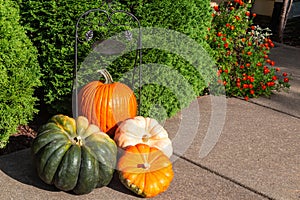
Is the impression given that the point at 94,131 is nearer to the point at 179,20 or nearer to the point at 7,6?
the point at 7,6

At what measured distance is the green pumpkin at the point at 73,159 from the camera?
3.42 metres

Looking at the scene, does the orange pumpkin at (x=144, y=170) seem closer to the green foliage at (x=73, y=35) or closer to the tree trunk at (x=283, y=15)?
the green foliage at (x=73, y=35)

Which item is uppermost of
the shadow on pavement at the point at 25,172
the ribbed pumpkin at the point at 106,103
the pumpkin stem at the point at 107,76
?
the pumpkin stem at the point at 107,76

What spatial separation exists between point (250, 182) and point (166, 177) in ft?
2.56

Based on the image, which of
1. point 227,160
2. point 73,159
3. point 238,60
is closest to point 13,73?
point 73,159

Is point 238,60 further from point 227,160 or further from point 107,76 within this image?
point 107,76

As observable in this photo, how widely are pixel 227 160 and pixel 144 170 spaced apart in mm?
1034

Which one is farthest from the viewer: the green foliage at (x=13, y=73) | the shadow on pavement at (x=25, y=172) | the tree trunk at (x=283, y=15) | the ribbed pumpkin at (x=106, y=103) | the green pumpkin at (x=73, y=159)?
the tree trunk at (x=283, y=15)

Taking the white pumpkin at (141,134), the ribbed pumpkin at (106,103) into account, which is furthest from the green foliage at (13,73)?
the white pumpkin at (141,134)

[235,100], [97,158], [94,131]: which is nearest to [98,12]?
[94,131]

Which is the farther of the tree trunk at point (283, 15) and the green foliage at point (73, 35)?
Result: the tree trunk at point (283, 15)

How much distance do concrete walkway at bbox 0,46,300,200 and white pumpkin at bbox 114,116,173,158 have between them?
0.28 m

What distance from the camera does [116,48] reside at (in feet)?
14.4

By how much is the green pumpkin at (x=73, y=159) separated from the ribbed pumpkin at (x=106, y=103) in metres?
0.56
